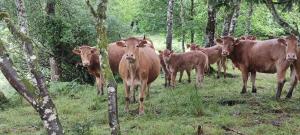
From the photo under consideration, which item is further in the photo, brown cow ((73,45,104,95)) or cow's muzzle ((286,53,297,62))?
brown cow ((73,45,104,95))

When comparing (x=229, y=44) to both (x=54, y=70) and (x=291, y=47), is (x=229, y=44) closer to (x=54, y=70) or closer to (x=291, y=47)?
(x=291, y=47)

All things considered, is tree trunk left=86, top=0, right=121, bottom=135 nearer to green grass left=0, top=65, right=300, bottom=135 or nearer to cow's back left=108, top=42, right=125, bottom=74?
green grass left=0, top=65, right=300, bottom=135

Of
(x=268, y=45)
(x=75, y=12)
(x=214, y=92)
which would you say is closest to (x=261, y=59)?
(x=268, y=45)

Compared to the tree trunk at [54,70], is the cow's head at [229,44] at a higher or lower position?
higher

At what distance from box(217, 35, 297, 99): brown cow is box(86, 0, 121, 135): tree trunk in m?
6.28

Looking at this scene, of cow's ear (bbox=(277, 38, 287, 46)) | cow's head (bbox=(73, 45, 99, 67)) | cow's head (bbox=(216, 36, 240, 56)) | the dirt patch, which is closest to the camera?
the dirt patch

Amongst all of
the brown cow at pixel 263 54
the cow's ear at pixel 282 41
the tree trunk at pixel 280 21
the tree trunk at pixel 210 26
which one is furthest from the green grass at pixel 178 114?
the tree trunk at pixel 210 26

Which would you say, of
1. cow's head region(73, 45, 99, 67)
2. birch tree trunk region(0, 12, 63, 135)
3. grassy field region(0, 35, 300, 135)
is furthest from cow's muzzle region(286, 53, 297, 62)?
birch tree trunk region(0, 12, 63, 135)

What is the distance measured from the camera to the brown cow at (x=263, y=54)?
1306 cm

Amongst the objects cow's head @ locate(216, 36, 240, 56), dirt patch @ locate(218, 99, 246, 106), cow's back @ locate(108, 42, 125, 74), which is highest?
cow's head @ locate(216, 36, 240, 56)

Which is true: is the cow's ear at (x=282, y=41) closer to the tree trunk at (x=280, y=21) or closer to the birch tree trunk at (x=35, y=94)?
the tree trunk at (x=280, y=21)

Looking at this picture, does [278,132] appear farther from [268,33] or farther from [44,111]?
[268,33]

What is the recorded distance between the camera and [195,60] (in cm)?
1784

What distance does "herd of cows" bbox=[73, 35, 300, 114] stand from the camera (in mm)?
12273
